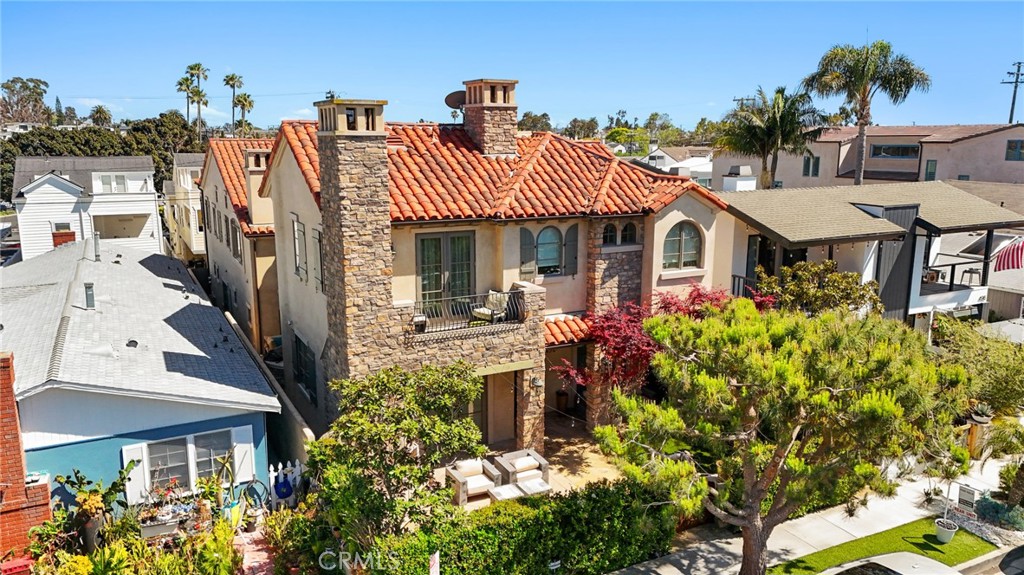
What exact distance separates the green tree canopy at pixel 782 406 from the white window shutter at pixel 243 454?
824cm

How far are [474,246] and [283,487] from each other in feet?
24.5

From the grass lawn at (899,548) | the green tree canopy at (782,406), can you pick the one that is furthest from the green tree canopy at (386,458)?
the grass lawn at (899,548)

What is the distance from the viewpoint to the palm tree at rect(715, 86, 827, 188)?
36969 millimetres

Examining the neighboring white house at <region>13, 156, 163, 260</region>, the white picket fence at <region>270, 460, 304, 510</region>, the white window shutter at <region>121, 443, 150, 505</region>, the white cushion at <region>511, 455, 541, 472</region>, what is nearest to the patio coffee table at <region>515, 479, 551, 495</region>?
the white cushion at <region>511, 455, 541, 472</region>

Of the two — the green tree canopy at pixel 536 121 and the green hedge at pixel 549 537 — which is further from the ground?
the green tree canopy at pixel 536 121

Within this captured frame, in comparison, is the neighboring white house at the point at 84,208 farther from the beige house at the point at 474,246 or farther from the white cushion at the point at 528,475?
the white cushion at the point at 528,475

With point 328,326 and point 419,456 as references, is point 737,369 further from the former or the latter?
point 328,326

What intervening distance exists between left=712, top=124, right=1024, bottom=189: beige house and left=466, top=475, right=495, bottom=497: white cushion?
29.5 m

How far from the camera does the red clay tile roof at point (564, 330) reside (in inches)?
768

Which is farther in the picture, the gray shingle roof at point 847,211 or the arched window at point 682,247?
the gray shingle roof at point 847,211

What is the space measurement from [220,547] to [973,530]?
51.7 ft

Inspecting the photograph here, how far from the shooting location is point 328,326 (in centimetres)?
1812

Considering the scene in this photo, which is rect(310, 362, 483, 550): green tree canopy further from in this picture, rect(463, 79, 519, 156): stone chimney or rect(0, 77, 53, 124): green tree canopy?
rect(0, 77, 53, 124): green tree canopy

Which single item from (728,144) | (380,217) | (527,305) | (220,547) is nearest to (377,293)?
(380,217)
